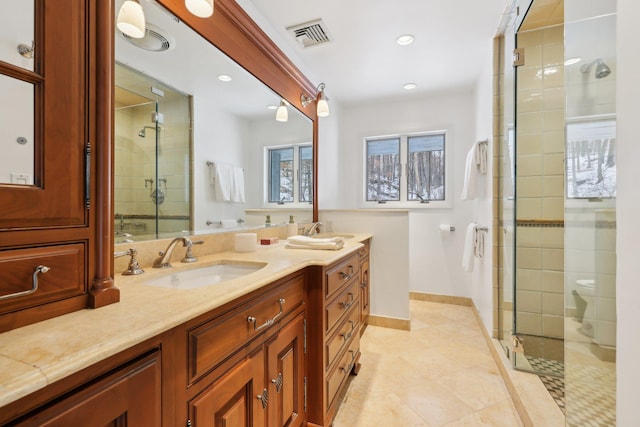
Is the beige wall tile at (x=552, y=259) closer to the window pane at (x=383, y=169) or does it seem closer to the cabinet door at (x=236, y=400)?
the window pane at (x=383, y=169)

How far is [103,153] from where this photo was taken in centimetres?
71

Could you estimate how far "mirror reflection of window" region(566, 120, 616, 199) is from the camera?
41.1 inches

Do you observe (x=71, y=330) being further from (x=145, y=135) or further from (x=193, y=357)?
(x=145, y=135)

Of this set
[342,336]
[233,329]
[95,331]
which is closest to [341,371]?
[342,336]

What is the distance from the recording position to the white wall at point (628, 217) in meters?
0.68

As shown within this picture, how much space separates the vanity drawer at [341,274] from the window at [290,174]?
2.53 ft

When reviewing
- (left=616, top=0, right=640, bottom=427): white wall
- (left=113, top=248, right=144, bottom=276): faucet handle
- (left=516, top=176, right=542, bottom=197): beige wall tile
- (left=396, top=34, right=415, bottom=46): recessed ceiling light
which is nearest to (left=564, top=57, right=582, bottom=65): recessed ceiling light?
(left=616, top=0, right=640, bottom=427): white wall

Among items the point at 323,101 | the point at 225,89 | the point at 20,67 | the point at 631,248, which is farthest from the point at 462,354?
the point at 20,67

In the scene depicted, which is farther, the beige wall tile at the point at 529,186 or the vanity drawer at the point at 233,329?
the beige wall tile at the point at 529,186

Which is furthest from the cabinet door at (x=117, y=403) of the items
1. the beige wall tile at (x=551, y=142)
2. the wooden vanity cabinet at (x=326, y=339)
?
the beige wall tile at (x=551, y=142)

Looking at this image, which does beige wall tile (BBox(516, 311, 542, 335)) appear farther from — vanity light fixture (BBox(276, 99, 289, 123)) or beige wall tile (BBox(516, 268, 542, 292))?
vanity light fixture (BBox(276, 99, 289, 123))

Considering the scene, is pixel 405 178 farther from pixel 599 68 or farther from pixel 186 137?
pixel 186 137

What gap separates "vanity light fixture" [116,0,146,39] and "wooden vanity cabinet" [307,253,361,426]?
113 centimetres

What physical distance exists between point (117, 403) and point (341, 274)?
45.9 inches
